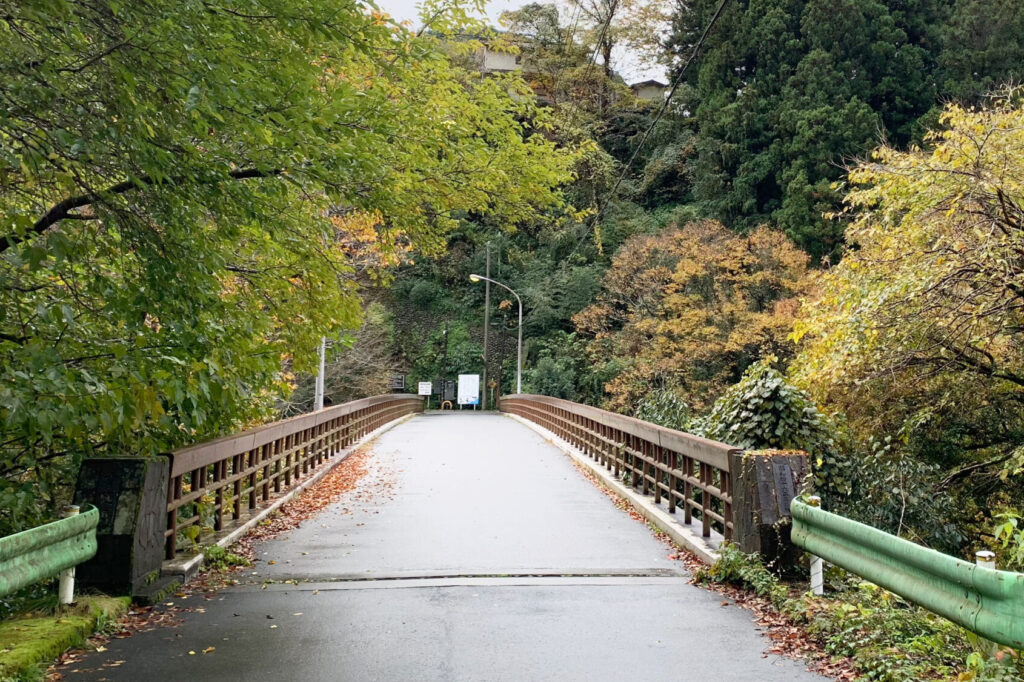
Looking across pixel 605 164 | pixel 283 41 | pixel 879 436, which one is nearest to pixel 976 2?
pixel 605 164

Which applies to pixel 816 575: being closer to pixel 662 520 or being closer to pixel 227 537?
pixel 662 520

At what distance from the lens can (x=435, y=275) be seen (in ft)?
194

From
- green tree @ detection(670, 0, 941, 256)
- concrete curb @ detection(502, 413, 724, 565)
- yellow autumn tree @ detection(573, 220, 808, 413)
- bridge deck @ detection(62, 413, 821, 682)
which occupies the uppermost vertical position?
green tree @ detection(670, 0, 941, 256)

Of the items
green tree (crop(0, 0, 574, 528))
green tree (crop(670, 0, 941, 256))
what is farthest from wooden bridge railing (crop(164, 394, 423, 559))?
green tree (crop(670, 0, 941, 256))

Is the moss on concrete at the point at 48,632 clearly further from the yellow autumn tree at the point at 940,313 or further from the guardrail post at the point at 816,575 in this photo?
the yellow autumn tree at the point at 940,313

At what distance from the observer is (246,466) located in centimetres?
930

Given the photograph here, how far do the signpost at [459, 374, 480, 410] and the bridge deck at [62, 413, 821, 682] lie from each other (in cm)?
4146

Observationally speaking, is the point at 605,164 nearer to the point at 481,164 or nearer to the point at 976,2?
the point at 976,2

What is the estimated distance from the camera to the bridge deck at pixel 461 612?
455 cm

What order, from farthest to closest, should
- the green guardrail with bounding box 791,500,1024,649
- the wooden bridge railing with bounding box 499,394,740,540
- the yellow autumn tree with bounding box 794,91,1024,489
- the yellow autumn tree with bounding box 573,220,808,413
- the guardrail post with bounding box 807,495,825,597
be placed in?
the yellow autumn tree with bounding box 573,220,808,413
the yellow autumn tree with bounding box 794,91,1024,489
the wooden bridge railing with bounding box 499,394,740,540
the guardrail post with bounding box 807,495,825,597
the green guardrail with bounding box 791,500,1024,649

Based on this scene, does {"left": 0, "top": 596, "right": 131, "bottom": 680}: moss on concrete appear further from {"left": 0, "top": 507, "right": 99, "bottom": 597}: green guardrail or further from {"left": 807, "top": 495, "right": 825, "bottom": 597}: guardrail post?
{"left": 807, "top": 495, "right": 825, "bottom": 597}: guardrail post

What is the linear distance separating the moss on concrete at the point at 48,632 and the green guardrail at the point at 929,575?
179 inches

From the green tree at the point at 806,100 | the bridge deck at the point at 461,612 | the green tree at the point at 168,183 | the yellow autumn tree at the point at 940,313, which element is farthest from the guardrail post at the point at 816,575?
the green tree at the point at 806,100

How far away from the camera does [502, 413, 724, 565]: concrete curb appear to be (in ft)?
23.8
